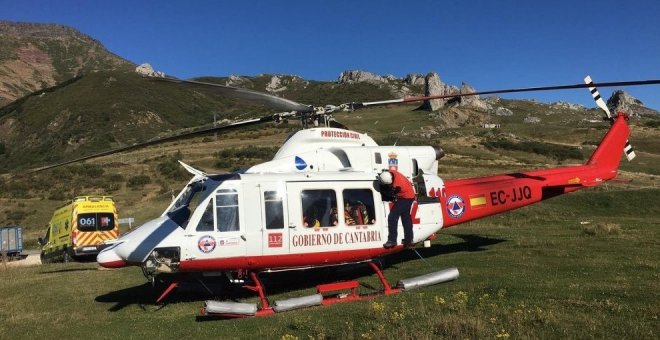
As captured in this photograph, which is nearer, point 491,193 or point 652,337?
point 652,337

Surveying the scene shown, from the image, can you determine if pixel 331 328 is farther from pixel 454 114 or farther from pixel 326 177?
pixel 454 114

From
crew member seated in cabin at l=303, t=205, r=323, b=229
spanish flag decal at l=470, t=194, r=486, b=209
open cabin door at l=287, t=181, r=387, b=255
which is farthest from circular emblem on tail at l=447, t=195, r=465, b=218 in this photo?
crew member seated in cabin at l=303, t=205, r=323, b=229

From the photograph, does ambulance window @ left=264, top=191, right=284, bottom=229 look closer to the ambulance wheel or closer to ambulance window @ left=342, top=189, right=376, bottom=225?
ambulance window @ left=342, top=189, right=376, bottom=225

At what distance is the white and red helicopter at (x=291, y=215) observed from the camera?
1128 cm

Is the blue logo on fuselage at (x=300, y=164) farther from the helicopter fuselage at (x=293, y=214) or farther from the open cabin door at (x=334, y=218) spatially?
the open cabin door at (x=334, y=218)

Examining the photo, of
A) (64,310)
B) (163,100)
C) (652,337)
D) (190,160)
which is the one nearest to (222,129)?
(64,310)

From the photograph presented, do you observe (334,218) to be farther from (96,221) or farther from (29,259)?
(29,259)

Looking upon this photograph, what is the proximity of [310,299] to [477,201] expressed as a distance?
7.10 metres

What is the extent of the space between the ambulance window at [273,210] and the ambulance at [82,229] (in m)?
15.9

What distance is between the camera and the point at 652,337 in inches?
263

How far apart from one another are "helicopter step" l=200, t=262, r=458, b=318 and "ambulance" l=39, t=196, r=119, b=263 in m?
16.6

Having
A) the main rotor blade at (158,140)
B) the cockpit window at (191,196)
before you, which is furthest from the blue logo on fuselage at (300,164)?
the cockpit window at (191,196)

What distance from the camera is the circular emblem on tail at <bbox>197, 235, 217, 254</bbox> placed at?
37.1 ft

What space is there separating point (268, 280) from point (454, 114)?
420 feet
